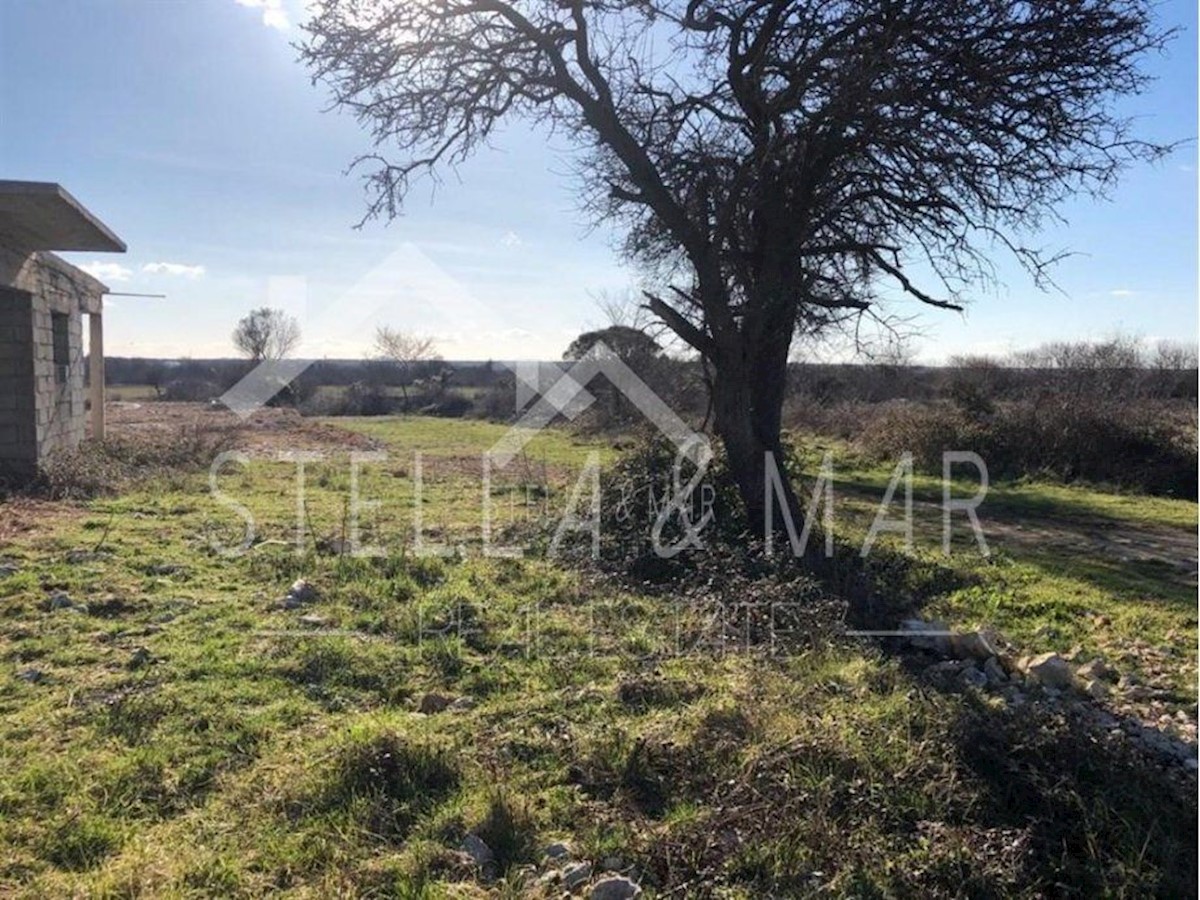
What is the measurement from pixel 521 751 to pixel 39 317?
10691 mm

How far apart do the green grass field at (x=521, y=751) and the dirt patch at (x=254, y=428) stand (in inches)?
471

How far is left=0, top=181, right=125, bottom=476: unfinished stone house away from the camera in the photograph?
866 cm

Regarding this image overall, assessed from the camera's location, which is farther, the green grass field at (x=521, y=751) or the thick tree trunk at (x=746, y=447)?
the thick tree trunk at (x=746, y=447)

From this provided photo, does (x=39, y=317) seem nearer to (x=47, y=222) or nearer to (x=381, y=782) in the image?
(x=47, y=222)

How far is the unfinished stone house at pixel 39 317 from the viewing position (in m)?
8.66

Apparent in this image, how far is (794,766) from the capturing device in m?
3.31

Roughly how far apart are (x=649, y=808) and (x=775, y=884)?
67cm

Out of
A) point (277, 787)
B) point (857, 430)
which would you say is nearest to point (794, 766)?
→ point (277, 787)

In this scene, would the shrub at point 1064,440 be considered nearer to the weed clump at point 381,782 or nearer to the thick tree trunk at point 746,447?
the thick tree trunk at point 746,447

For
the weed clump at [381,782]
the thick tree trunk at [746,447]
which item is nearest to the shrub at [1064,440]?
the thick tree trunk at [746,447]

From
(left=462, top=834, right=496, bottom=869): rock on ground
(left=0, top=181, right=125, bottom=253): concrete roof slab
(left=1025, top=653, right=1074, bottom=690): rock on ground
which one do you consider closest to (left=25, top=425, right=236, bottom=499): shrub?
(left=0, top=181, right=125, bottom=253): concrete roof slab

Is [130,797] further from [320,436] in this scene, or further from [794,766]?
[320,436]

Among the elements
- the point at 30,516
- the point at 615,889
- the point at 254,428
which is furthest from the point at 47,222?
the point at 254,428

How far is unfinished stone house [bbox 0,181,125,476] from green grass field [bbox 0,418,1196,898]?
4.26 meters
